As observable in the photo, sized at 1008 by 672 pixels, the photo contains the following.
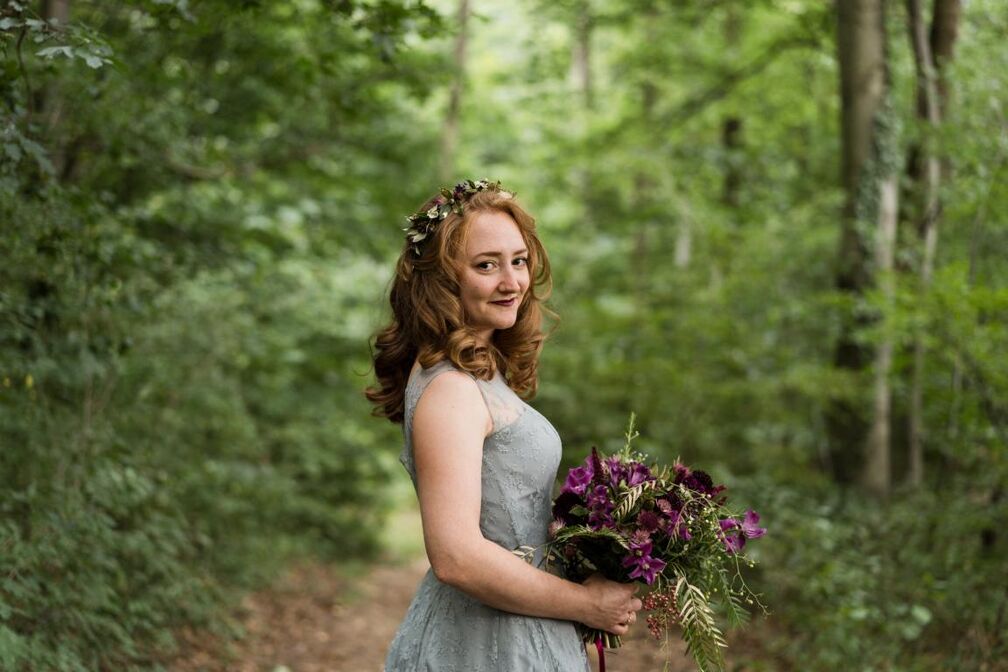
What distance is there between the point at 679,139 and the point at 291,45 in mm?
7982

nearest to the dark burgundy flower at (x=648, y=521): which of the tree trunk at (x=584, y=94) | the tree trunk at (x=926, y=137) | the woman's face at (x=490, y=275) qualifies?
the woman's face at (x=490, y=275)

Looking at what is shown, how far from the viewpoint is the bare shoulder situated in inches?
85.0

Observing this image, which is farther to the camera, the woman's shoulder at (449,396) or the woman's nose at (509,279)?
the woman's nose at (509,279)

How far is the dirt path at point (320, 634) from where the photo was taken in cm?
583

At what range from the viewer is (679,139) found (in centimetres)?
1407

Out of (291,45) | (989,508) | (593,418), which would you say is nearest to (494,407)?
(989,508)

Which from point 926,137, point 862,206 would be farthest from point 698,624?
point 862,206

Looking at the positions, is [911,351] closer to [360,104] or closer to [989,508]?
[989,508]

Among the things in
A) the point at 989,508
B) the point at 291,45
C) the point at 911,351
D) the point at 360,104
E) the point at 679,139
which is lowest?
the point at 989,508

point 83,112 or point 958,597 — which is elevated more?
point 83,112

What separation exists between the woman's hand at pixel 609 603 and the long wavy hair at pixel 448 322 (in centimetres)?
58

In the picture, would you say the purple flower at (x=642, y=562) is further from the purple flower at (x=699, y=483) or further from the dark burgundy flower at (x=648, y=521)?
the purple flower at (x=699, y=483)

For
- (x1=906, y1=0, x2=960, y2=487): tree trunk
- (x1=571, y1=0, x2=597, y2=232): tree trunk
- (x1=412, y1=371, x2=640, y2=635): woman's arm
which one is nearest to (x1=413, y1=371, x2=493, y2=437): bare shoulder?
(x1=412, y1=371, x2=640, y2=635): woman's arm

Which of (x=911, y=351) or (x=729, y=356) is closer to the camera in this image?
(x=911, y=351)
